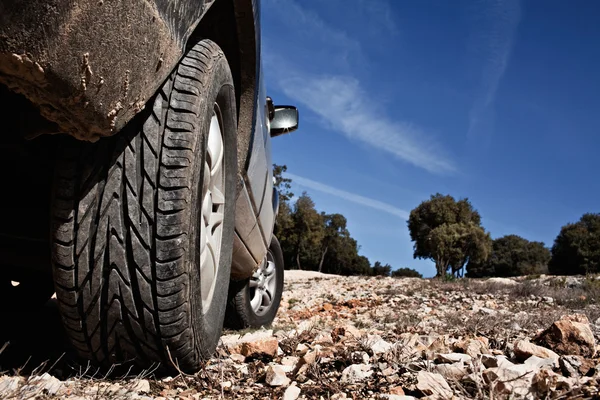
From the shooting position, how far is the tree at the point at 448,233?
110ft

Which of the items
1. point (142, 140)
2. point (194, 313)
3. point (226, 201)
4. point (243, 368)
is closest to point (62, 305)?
point (194, 313)

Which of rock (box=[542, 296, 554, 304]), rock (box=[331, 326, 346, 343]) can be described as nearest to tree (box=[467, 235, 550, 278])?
rock (box=[542, 296, 554, 304])

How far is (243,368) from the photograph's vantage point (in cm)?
200

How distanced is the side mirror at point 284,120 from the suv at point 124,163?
68.3 inches

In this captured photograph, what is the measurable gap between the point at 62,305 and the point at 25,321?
1553mm

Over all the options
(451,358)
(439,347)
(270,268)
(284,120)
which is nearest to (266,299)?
(270,268)

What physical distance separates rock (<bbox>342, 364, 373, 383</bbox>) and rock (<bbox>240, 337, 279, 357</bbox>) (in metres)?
0.46

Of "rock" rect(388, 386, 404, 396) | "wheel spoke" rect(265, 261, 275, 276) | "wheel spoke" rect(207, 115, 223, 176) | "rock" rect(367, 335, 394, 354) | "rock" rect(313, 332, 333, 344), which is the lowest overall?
"rock" rect(388, 386, 404, 396)

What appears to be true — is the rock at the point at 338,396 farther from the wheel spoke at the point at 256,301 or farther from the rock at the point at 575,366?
the wheel spoke at the point at 256,301

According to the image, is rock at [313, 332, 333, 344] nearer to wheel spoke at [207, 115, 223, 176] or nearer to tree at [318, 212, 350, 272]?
wheel spoke at [207, 115, 223, 176]

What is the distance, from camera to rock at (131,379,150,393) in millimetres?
1615

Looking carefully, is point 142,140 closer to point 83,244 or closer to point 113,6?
point 83,244

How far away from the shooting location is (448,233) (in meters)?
34.0

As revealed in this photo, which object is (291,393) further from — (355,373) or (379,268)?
(379,268)
